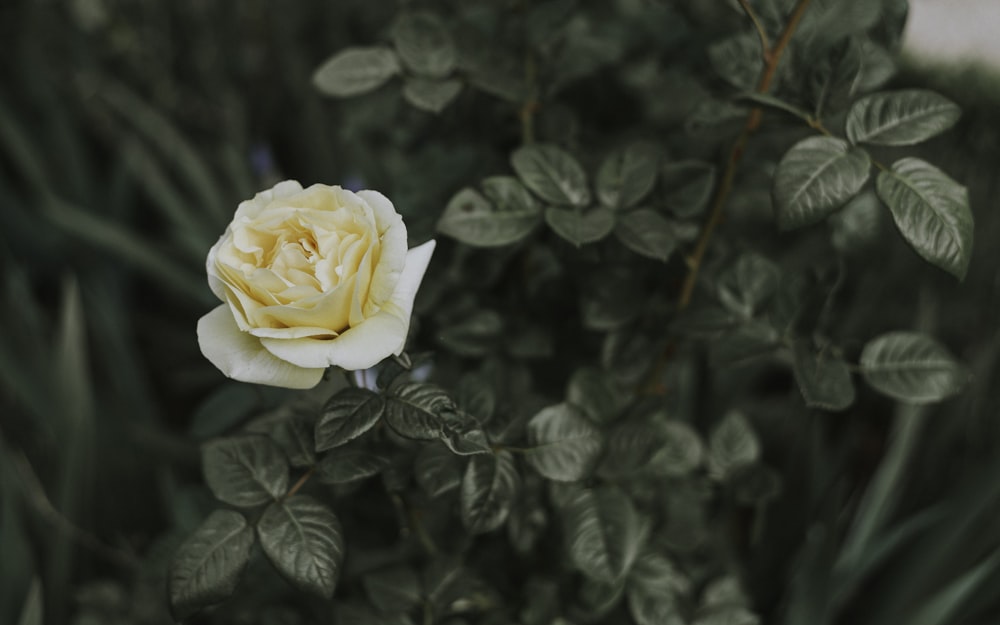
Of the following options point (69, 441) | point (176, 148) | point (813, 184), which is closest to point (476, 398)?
point (813, 184)

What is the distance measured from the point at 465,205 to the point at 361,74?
0.60 ft

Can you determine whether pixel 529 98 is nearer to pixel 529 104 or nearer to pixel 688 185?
pixel 529 104

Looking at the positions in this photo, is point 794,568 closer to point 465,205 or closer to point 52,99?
point 465,205

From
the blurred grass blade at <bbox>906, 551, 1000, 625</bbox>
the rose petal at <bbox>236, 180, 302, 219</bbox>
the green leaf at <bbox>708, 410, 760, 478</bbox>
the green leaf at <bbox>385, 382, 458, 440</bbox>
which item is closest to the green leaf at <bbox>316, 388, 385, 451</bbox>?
the green leaf at <bbox>385, 382, 458, 440</bbox>

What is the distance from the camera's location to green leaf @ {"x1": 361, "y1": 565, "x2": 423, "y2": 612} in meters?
0.63

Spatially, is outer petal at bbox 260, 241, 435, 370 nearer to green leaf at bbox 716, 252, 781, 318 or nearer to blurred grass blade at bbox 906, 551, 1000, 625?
green leaf at bbox 716, 252, 781, 318

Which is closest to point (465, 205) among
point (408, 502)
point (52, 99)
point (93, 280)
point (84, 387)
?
point (408, 502)

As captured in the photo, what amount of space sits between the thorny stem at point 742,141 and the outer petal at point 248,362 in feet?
1.16

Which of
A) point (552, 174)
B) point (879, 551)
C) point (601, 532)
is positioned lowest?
point (879, 551)

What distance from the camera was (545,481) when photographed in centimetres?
75

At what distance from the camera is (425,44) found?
2.29ft

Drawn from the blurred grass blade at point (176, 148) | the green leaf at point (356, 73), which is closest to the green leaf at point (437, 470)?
the green leaf at point (356, 73)

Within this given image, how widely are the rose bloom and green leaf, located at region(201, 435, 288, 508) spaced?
0.11 metres

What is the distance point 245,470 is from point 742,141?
1.46 ft
